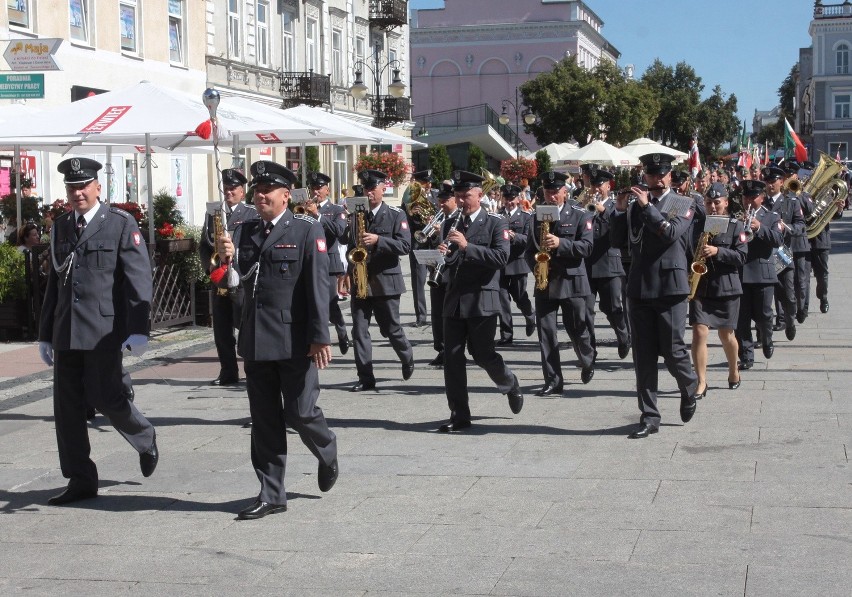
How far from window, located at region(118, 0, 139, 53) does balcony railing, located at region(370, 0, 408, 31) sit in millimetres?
16813

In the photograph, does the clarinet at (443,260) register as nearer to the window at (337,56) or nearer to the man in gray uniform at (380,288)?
the man in gray uniform at (380,288)

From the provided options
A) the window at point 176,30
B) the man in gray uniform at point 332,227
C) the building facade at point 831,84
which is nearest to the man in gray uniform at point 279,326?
the man in gray uniform at point 332,227

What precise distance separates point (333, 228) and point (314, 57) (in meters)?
27.6

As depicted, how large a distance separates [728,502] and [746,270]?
543 centimetres

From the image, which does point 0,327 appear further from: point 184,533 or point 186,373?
point 184,533

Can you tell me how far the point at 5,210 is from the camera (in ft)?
61.2

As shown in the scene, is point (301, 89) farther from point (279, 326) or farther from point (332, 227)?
A: point (279, 326)

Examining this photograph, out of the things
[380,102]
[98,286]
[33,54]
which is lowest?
[98,286]

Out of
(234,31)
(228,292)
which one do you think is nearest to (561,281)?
(228,292)

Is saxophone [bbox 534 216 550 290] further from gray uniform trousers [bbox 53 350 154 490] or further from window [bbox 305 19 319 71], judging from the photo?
window [bbox 305 19 319 71]

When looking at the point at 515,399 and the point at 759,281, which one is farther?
the point at 759,281

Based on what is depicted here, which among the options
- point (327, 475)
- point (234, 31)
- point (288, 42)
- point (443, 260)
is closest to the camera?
point (327, 475)

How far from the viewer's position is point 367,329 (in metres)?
10.9

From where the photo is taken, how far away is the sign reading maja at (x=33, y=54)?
624 inches
